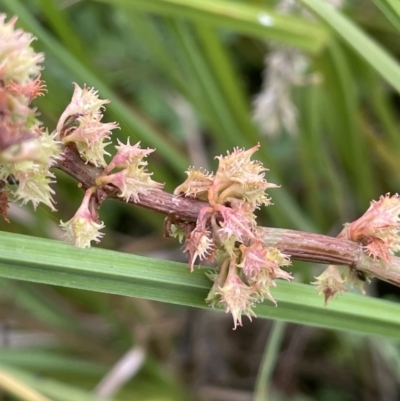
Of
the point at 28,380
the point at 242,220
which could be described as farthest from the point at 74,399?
the point at 242,220

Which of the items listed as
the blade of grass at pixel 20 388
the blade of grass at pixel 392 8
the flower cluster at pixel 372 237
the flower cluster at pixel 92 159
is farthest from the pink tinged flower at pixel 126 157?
the blade of grass at pixel 20 388

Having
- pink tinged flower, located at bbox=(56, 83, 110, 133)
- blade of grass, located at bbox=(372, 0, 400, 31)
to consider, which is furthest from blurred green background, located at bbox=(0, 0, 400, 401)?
pink tinged flower, located at bbox=(56, 83, 110, 133)

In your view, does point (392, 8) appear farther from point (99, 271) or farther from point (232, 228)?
point (99, 271)

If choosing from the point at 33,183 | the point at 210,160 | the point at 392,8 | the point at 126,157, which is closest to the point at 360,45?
the point at 392,8

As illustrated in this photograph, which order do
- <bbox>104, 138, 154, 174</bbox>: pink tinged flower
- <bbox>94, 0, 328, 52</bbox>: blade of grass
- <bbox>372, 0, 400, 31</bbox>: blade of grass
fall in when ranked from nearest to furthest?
<bbox>104, 138, 154, 174</bbox>: pink tinged flower < <bbox>372, 0, 400, 31</bbox>: blade of grass < <bbox>94, 0, 328, 52</bbox>: blade of grass

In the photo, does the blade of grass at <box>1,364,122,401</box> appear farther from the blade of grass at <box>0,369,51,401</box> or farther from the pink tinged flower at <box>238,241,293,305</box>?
the pink tinged flower at <box>238,241,293,305</box>

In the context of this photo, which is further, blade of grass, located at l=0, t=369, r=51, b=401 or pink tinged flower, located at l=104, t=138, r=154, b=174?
blade of grass, located at l=0, t=369, r=51, b=401

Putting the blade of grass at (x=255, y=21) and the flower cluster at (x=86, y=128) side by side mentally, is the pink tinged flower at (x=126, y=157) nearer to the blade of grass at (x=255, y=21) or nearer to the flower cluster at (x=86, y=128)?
the flower cluster at (x=86, y=128)
